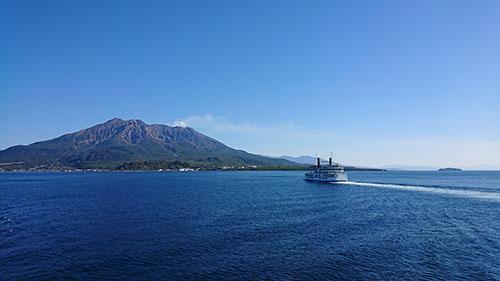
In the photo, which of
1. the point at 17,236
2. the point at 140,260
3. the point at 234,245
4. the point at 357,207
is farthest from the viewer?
the point at 357,207

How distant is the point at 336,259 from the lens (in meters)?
33.8

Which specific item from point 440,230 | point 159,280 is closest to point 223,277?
point 159,280

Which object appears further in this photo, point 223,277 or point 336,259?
point 336,259

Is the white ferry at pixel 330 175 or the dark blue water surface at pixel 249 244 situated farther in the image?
the white ferry at pixel 330 175

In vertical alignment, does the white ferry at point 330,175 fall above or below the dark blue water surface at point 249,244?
above

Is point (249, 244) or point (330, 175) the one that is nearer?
point (249, 244)

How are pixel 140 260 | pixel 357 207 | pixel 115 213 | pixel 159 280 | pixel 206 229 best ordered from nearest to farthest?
pixel 159 280
pixel 140 260
pixel 206 229
pixel 115 213
pixel 357 207

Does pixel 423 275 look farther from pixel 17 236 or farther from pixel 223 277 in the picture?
pixel 17 236

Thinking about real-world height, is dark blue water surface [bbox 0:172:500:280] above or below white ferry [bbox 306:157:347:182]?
below

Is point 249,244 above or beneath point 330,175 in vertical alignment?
beneath

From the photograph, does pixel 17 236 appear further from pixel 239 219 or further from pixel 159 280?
pixel 239 219

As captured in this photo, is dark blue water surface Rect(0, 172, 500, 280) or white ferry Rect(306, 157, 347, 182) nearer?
dark blue water surface Rect(0, 172, 500, 280)

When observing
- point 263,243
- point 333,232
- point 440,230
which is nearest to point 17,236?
point 263,243

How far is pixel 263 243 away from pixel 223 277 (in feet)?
41.1
